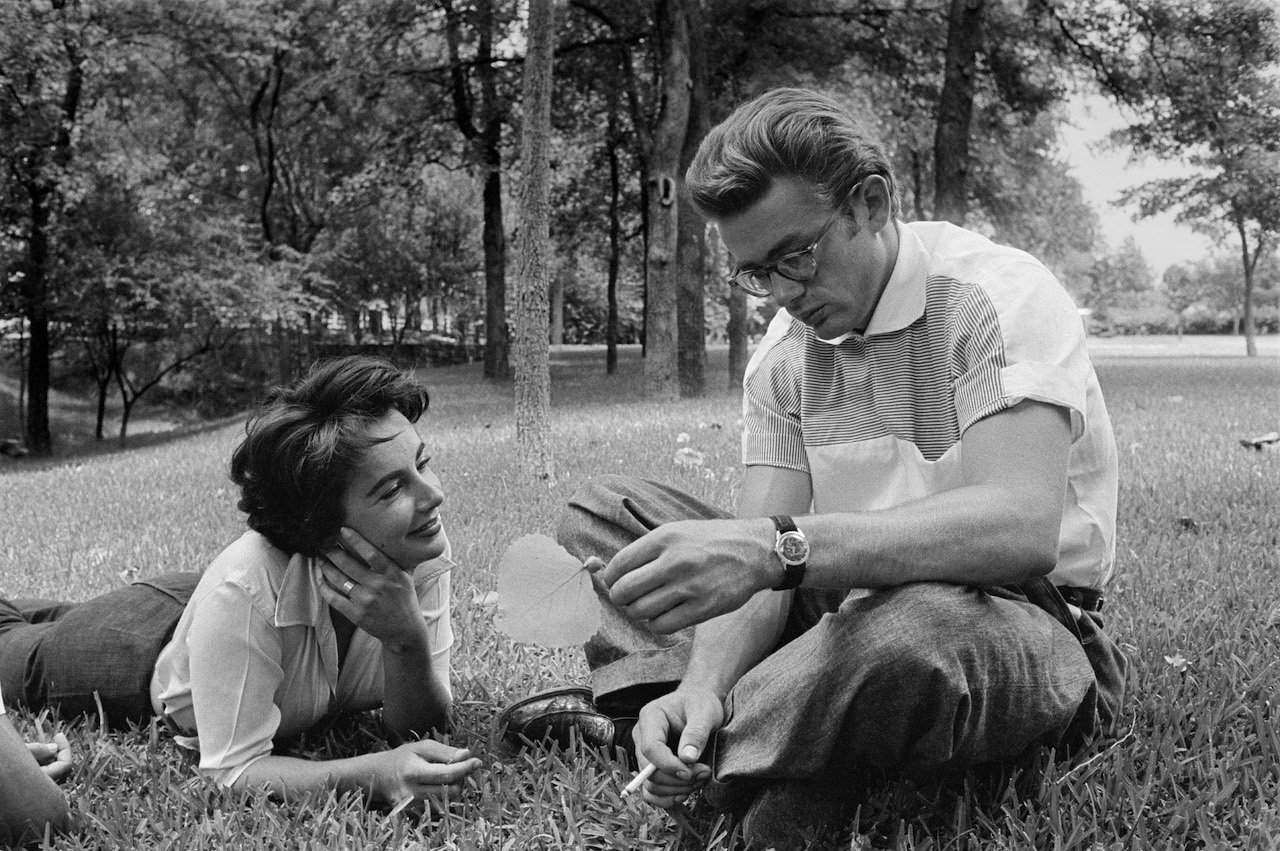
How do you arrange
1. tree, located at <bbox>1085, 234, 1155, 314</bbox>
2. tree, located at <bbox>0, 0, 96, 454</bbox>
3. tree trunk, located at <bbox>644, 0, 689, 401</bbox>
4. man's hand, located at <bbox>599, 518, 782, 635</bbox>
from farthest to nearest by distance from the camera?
tree, located at <bbox>1085, 234, 1155, 314</bbox>, tree, located at <bbox>0, 0, 96, 454</bbox>, tree trunk, located at <bbox>644, 0, 689, 401</bbox>, man's hand, located at <bbox>599, 518, 782, 635</bbox>

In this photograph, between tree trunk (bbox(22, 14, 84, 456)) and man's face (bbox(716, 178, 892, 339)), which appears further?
tree trunk (bbox(22, 14, 84, 456))

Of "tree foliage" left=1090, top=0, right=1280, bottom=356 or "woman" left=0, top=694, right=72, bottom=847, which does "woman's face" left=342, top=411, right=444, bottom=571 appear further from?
"tree foliage" left=1090, top=0, right=1280, bottom=356

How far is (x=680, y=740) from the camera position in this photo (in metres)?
1.93

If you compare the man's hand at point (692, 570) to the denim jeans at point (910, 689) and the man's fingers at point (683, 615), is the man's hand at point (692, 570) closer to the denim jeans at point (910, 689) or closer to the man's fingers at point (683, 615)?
the man's fingers at point (683, 615)

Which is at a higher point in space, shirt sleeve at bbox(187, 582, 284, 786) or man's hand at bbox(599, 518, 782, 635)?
man's hand at bbox(599, 518, 782, 635)

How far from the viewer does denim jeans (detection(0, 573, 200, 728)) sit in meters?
2.75

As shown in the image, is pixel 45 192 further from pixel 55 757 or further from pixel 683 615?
pixel 683 615

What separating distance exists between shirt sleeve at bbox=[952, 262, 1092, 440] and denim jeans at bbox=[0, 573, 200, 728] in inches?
78.9

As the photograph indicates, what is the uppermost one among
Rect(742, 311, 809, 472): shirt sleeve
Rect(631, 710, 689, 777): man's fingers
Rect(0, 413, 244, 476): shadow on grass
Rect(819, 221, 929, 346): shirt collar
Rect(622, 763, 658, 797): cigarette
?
Rect(819, 221, 929, 346): shirt collar

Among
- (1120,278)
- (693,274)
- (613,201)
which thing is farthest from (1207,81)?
(1120,278)

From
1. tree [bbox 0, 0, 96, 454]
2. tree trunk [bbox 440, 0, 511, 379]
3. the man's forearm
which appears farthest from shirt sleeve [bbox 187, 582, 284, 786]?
tree trunk [bbox 440, 0, 511, 379]

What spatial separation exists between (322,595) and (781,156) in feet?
4.25

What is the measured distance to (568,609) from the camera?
2.02 m

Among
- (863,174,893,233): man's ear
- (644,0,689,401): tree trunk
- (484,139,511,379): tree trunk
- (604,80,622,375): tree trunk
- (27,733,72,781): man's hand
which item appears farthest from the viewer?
(484,139,511,379): tree trunk
